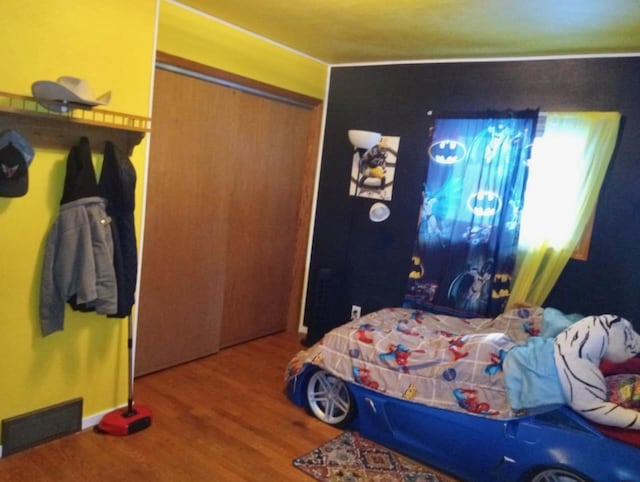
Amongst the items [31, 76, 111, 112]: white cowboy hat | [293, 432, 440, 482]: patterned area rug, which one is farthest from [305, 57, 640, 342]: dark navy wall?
[31, 76, 111, 112]: white cowboy hat

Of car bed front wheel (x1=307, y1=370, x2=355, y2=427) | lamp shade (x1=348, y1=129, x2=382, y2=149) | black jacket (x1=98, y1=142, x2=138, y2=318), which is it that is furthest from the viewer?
lamp shade (x1=348, y1=129, x2=382, y2=149)

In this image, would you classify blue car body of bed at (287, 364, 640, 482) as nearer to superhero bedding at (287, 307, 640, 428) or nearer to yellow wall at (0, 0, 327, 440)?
superhero bedding at (287, 307, 640, 428)

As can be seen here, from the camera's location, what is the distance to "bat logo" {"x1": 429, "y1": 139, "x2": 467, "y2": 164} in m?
3.51

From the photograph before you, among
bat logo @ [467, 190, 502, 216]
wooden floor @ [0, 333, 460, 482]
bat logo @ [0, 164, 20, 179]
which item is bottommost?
wooden floor @ [0, 333, 460, 482]

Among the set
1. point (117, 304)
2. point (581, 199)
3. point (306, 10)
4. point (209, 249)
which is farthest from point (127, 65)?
point (581, 199)

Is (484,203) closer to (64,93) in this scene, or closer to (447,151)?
(447,151)

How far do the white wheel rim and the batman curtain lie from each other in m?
1.04

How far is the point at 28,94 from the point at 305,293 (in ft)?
8.78

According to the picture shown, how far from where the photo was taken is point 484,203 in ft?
11.1

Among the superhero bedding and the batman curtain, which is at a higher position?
the batman curtain

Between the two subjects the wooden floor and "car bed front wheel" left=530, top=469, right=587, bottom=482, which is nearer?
"car bed front wheel" left=530, top=469, right=587, bottom=482

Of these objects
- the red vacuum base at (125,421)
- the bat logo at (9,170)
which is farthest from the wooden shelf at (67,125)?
the red vacuum base at (125,421)

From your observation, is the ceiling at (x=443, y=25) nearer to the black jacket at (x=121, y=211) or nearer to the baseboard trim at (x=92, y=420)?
the black jacket at (x=121, y=211)

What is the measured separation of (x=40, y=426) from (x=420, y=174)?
110 inches
